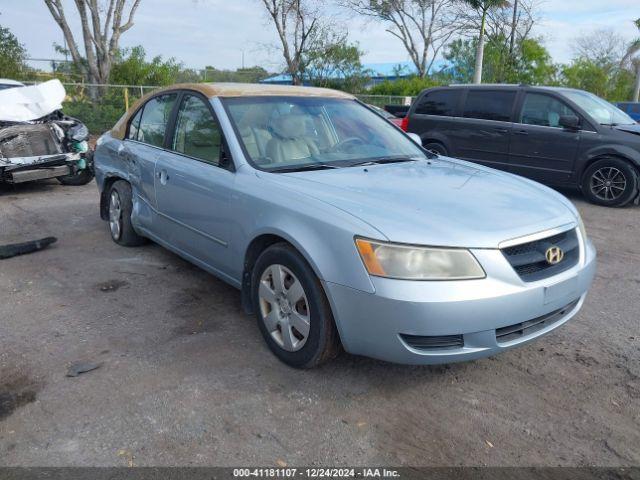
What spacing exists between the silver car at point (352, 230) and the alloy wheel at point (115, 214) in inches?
36.9

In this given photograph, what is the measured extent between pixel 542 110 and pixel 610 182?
4.80 feet

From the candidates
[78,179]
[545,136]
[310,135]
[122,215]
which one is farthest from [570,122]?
[78,179]

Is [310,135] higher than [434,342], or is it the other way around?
[310,135]

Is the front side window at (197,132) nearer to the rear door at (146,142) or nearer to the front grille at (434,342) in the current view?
the rear door at (146,142)

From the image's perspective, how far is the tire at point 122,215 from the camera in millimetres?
5113

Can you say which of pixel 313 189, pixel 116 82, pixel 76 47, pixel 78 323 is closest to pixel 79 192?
pixel 78 323

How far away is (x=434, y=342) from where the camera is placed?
2.64 meters

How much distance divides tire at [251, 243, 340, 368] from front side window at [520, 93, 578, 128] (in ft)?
21.4

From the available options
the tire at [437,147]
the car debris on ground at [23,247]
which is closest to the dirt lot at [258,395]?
the car debris on ground at [23,247]

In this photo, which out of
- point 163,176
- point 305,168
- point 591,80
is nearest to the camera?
point 305,168

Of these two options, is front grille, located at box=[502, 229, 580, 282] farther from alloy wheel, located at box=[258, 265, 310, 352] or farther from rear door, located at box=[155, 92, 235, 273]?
rear door, located at box=[155, 92, 235, 273]

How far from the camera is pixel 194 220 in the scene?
153 inches

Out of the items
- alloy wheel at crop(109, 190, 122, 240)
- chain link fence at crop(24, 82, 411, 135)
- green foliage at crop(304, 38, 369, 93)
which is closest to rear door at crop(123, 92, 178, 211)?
alloy wheel at crop(109, 190, 122, 240)

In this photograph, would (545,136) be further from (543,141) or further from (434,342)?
(434,342)
